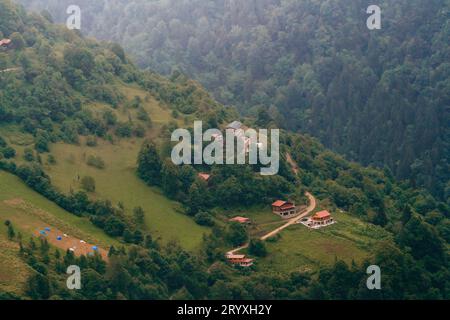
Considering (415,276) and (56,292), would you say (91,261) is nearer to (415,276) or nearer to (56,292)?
(56,292)

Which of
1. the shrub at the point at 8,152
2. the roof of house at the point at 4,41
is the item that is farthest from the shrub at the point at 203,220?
the roof of house at the point at 4,41

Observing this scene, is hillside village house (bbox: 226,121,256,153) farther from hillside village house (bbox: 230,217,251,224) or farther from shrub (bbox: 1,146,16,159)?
shrub (bbox: 1,146,16,159)

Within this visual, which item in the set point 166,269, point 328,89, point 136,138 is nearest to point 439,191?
point 328,89

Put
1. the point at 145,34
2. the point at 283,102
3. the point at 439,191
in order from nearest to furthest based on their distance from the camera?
the point at 439,191
the point at 283,102
the point at 145,34

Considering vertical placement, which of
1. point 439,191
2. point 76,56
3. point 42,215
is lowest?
point 439,191

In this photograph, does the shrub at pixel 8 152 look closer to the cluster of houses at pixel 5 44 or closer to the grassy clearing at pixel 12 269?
the grassy clearing at pixel 12 269

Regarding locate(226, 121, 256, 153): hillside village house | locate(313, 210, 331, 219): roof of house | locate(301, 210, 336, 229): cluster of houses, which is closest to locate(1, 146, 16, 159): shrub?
locate(226, 121, 256, 153): hillside village house

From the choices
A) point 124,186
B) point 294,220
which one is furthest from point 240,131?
point 124,186
